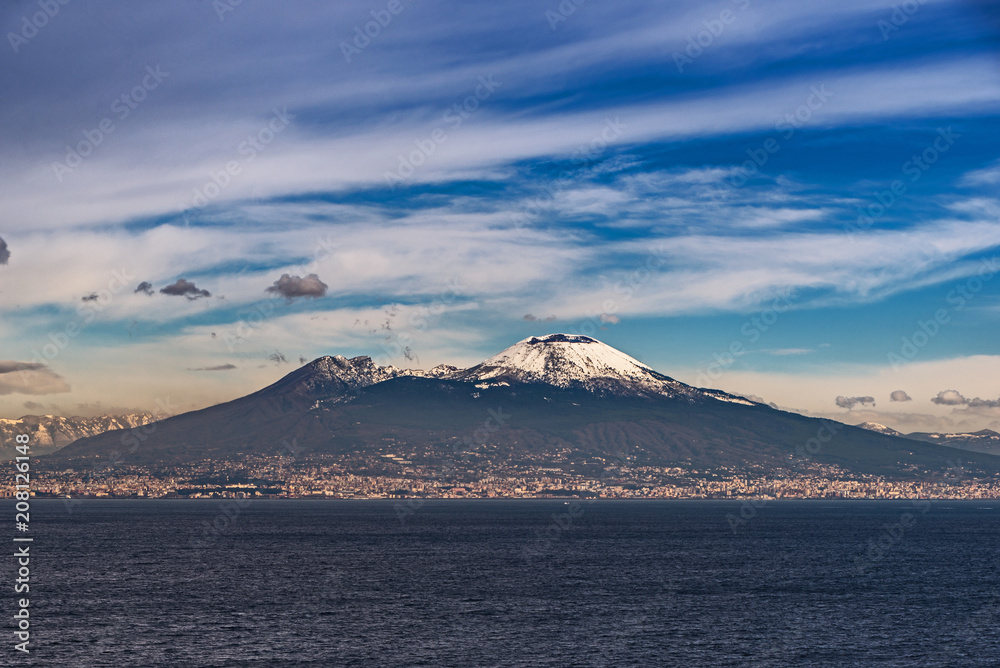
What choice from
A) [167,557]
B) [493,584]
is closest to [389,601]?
[493,584]

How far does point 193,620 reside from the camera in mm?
100625

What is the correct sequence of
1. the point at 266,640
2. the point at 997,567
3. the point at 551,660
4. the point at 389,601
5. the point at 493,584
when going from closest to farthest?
the point at 551,660 < the point at 266,640 < the point at 389,601 < the point at 493,584 < the point at 997,567

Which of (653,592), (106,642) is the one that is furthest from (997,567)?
(106,642)

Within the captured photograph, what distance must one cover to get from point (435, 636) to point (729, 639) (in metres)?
30.2

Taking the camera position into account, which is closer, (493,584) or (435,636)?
(435,636)

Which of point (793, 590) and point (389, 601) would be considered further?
point (793, 590)

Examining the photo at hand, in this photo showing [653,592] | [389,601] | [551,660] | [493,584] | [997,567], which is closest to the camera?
[551,660]

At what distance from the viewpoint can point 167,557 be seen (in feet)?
553

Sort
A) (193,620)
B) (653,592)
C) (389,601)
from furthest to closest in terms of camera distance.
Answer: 1. (653,592)
2. (389,601)
3. (193,620)

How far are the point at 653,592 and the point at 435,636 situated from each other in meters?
41.4

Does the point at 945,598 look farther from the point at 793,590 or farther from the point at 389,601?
the point at 389,601

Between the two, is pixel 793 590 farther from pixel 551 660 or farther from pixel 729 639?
pixel 551 660

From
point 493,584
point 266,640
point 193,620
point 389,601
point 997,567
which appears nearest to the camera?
point 266,640

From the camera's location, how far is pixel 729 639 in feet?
307
